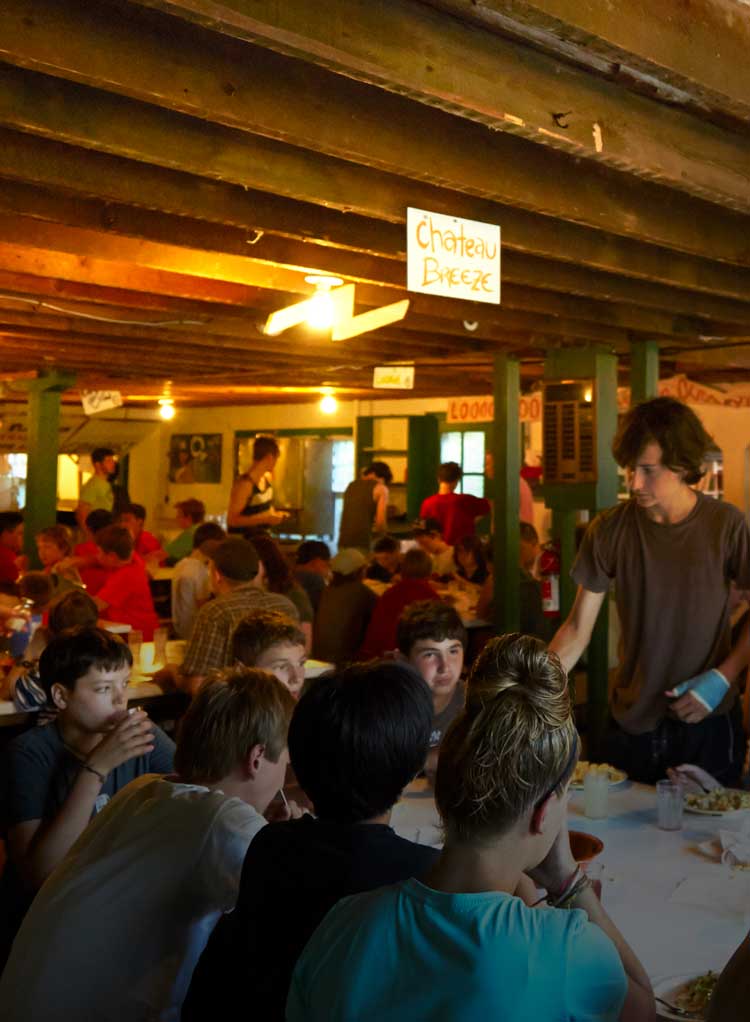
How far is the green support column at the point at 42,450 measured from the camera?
1041 cm

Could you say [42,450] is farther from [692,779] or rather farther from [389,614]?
[692,779]

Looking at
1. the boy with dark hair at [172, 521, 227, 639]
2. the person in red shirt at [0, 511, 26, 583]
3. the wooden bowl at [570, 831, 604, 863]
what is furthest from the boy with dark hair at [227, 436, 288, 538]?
the wooden bowl at [570, 831, 604, 863]

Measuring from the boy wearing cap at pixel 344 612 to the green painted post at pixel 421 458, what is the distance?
8.16 meters

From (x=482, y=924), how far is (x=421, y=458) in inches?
551

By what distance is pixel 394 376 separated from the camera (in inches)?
353

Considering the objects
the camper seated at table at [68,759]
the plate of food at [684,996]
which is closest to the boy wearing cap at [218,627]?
the camper seated at table at [68,759]

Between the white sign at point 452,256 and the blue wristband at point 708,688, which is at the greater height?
the white sign at point 452,256

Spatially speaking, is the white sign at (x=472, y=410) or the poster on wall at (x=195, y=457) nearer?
→ the white sign at (x=472, y=410)

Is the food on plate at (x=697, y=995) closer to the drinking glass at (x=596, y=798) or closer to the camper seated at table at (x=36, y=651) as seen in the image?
the drinking glass at (x=596, y=798)

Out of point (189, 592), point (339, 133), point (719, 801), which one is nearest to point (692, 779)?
point (719, 801)

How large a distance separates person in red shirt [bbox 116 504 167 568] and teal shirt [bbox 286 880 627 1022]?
8.27 m

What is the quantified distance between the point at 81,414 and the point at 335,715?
1638 cm

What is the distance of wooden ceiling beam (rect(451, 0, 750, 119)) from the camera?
8.32 feet

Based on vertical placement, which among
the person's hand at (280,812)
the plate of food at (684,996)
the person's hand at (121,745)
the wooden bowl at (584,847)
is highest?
A: the person's hand at (121,745)
